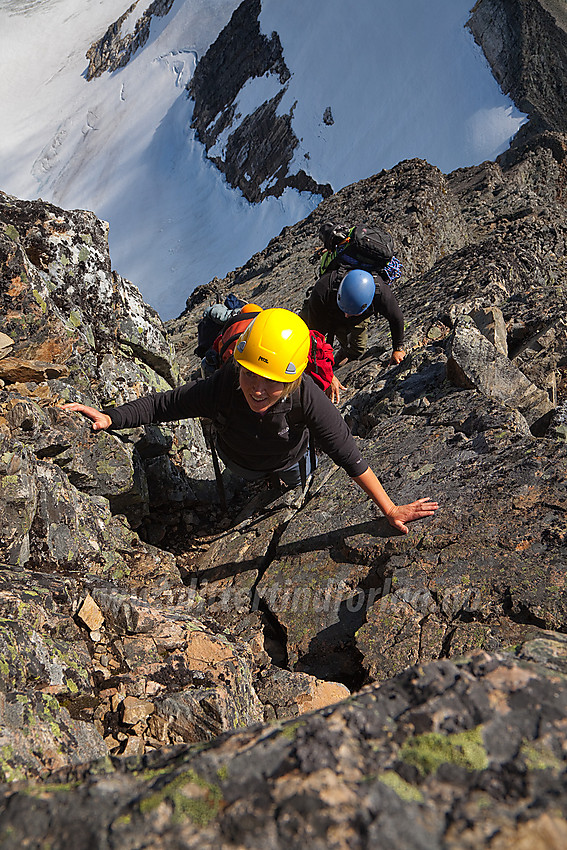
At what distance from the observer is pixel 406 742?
5.72ft

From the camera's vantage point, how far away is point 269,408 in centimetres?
483

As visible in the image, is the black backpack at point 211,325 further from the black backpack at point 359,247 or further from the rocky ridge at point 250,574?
the black backpack at point 359,247

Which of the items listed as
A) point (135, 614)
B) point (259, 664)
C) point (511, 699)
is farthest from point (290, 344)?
point (511, 699)

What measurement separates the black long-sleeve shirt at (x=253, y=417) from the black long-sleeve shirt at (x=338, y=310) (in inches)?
128

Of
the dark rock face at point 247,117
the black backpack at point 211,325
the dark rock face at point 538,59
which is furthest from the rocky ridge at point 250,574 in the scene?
the dark rock face at point 247,117

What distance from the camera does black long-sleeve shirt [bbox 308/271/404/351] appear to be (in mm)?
8211

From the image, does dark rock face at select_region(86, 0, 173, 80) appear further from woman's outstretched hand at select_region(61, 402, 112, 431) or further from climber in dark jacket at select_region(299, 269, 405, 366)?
woman's outstretched hand at select_region(61, 402, 112, 431)

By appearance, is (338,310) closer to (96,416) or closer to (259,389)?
(259,389)

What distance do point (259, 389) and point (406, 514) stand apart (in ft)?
5.87

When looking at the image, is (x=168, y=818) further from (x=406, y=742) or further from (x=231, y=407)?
(x=231, y=407)

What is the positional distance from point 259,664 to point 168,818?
3.05 metres

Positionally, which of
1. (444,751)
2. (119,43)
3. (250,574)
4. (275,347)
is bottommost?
(444,751)

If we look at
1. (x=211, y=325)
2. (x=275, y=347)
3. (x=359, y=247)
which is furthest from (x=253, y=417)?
(x=359, y=247)

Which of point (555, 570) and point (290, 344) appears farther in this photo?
point (290, 344)
